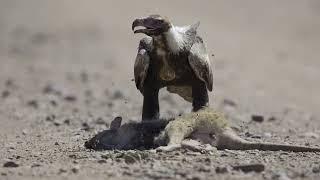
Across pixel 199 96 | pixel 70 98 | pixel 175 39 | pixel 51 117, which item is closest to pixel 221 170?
pixel 175 39

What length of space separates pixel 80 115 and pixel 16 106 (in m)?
1.52

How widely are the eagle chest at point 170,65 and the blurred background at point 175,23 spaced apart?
439 cm

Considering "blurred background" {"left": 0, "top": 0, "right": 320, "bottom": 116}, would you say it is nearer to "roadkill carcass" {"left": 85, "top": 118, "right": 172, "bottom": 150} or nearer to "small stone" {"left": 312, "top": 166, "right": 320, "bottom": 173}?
"roadkill carcass" {"left": 85, "top": 118, "right": 172, "bottom": 150}

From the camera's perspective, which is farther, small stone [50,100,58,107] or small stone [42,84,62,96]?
small stone [42,84,62,96]

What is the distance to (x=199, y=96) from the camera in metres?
8.84

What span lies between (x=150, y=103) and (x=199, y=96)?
19.3 inches

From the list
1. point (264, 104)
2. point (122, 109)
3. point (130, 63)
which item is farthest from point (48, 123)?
point (130, 63)

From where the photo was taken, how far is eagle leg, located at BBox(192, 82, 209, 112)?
28.9 ft

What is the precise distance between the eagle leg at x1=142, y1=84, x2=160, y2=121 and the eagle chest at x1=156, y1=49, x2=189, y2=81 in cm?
23

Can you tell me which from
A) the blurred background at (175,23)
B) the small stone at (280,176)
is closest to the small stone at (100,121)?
the blurred background at (175,23)

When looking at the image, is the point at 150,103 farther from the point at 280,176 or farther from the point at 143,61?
the point at 280,176

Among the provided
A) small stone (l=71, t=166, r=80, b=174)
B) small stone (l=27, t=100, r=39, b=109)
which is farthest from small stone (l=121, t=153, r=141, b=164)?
small stone (l=27, t=100, r=39, b=109)

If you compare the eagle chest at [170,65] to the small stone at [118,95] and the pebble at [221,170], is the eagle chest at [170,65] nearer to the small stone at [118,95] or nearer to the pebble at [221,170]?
the pebble at [221,170]

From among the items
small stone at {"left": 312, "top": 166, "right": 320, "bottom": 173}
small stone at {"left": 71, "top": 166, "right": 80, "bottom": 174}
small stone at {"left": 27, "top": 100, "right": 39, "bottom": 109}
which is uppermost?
small stone at {"left": 27, "top": 100, "right": 39, "bottom": 109}
